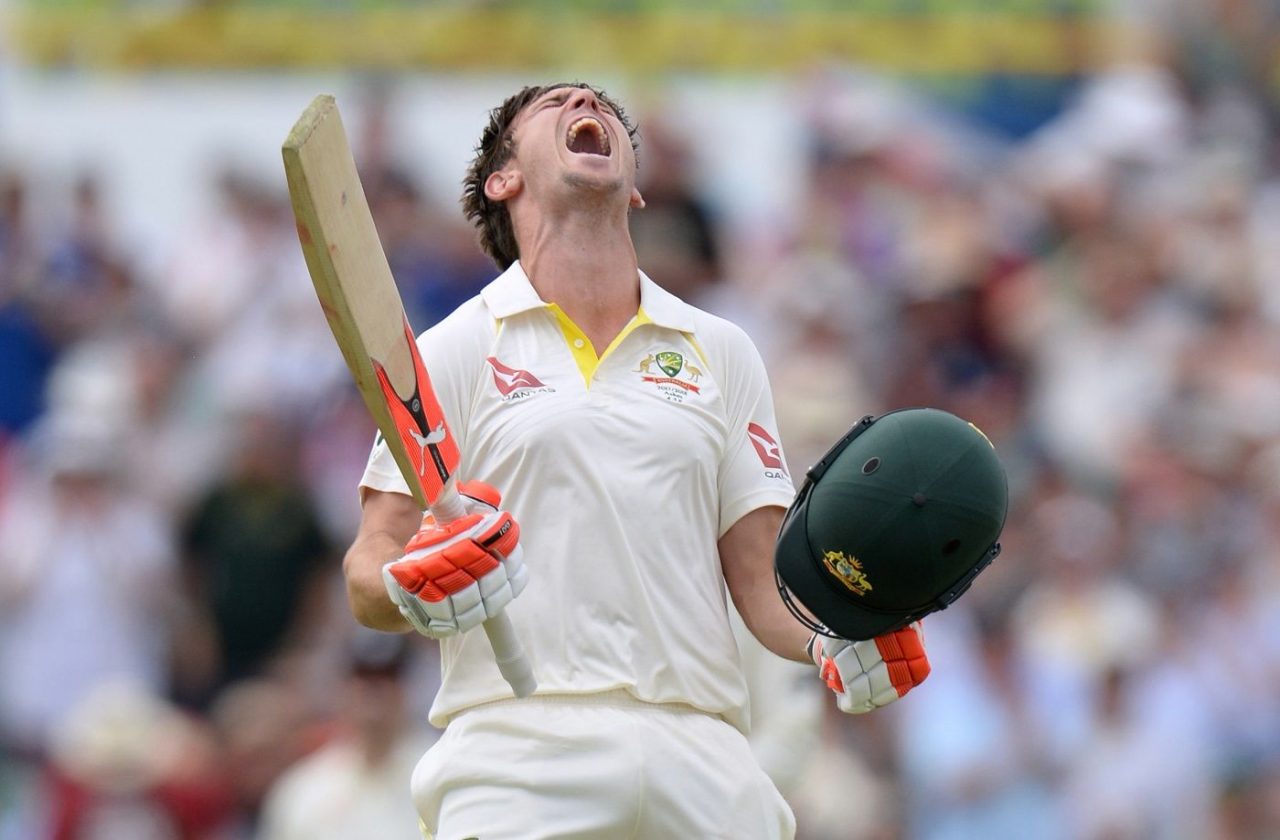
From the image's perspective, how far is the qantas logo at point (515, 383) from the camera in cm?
477

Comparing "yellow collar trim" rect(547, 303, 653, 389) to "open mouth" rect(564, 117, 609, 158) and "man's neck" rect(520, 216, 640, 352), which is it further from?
"open mouth" rect(564, 117, 609, 158)

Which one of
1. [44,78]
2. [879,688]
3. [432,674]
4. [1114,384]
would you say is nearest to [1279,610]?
[1114,384]

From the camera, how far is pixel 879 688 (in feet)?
15.1

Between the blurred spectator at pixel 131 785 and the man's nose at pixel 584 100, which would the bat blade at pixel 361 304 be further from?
the blurred spectator at pixel 131 785

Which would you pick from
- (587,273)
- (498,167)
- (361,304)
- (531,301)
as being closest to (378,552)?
(361,304)

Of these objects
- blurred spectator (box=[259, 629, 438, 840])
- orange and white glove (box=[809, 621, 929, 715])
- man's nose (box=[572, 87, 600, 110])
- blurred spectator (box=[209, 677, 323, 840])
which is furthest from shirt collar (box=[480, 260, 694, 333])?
blurred spectator (box=[209, 677, 323, 840])

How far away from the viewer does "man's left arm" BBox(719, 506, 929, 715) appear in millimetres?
4617

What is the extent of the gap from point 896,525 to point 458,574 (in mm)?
851

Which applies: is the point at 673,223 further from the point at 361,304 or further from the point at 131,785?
the point at 361,304

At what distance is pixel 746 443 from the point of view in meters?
4.99

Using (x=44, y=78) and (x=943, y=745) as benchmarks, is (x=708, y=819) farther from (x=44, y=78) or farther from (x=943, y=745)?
(x=44, y=78)

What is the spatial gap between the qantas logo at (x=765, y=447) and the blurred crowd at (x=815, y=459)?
283 centimetres

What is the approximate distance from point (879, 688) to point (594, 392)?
0.83 metres

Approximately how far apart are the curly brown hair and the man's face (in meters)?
0.05
